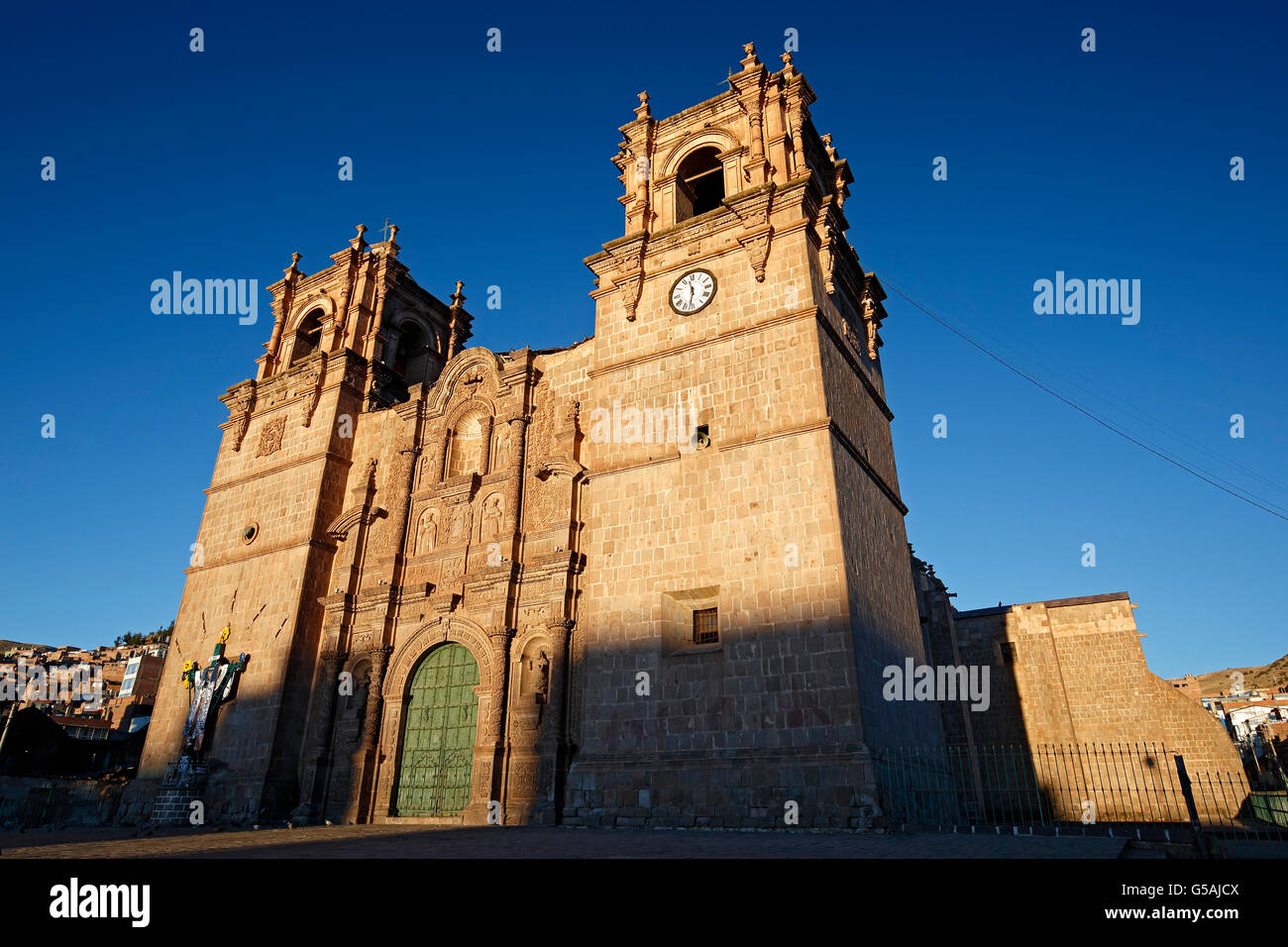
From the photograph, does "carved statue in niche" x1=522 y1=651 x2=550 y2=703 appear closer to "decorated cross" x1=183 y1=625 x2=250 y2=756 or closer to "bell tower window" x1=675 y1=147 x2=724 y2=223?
"decorated cross" x1=183 y1=625 x2=250 y2=756

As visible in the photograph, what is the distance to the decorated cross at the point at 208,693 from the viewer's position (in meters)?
20.0

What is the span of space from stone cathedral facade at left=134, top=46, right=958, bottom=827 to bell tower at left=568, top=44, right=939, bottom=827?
0.18 feet

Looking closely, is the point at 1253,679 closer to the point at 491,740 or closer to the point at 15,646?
the point at 491,740

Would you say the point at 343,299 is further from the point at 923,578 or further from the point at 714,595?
the point at 923,578

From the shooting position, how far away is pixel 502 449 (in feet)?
66.3

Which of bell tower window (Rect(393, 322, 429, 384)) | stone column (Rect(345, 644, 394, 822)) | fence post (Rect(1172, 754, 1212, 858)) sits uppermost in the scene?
bell tower window (Rect(393, 322, 429, 384))

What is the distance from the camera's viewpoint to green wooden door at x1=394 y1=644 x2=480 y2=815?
55.8 ft

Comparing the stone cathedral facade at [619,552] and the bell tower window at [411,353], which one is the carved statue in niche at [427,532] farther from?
the bell tower window at [411,353]

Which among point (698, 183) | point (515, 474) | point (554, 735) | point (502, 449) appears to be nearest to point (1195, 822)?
point (554, 735)

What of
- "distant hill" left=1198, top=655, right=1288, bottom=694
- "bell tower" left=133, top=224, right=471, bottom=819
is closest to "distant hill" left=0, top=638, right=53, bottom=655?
"bell tower" left=133, top=224, right=471, bottom=819

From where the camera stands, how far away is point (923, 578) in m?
26.4

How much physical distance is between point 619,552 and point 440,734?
20.8ft
